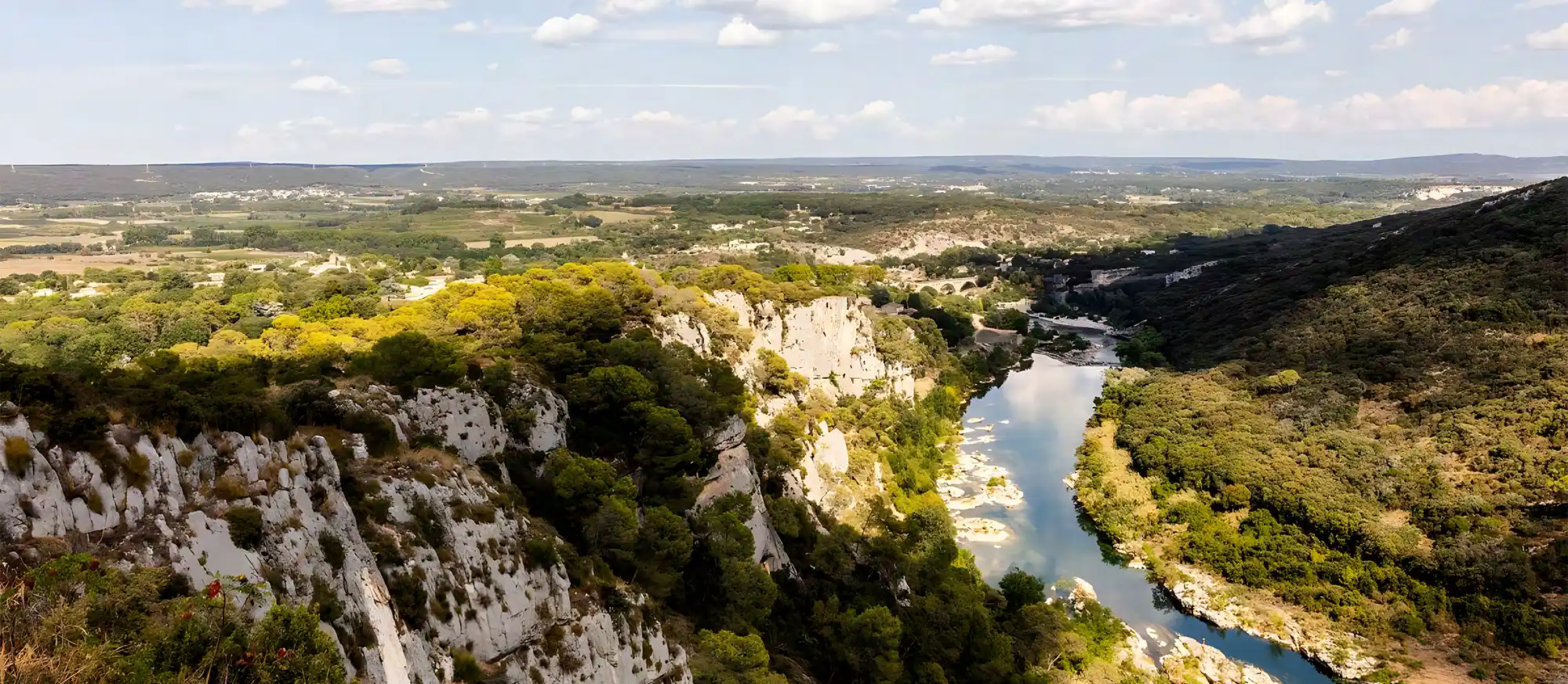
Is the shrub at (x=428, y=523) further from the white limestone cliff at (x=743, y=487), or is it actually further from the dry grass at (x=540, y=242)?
the dry grass at (x=540, y=242)

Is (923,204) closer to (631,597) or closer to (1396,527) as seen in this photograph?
(1396,527)

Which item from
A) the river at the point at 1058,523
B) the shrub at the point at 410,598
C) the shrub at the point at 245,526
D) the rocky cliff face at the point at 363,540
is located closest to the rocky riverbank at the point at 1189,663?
the river at the point at 1058,523

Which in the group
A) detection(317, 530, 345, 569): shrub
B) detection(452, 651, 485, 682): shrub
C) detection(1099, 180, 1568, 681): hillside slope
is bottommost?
detection(1099, 180, 1568, 681): hillside slope

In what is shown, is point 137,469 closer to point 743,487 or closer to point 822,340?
point 743,487

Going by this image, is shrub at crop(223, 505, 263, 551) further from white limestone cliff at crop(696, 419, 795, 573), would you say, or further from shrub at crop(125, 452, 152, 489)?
white limestone cliff at crop(696, 419, 795, 573)

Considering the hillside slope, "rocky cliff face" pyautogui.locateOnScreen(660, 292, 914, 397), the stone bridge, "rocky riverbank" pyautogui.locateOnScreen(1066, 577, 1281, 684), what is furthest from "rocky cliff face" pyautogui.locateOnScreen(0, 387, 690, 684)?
the stone bridge

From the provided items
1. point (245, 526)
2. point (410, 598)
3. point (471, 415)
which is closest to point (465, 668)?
point (410, 598)
